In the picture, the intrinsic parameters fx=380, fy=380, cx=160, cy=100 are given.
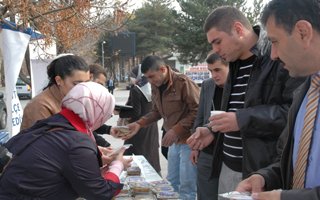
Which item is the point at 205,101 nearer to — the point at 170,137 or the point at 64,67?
the point at 170,137

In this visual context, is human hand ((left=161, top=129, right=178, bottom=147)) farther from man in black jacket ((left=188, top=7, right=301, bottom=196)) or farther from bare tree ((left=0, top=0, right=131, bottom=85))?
bare tree ((left=0, top=0, right=131, bottom=85))

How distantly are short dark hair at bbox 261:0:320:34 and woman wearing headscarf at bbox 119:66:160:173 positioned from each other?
334 cm

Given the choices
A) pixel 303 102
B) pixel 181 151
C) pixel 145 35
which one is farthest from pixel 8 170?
pixel 145 35

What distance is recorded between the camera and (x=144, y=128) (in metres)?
4.52

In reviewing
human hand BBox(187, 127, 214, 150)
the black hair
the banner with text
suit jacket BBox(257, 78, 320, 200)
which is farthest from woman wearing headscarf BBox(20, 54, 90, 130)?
suit jacket BBox(257, 78, 320, 200)

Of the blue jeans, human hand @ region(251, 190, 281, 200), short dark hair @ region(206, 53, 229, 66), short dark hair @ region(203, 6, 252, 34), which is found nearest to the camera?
human hand @ region(251, 190, 281, 200)

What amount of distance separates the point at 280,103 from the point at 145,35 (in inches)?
1684

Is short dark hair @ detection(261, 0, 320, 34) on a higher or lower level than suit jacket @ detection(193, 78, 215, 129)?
higher

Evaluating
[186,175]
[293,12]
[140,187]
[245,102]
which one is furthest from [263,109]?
[186,175]

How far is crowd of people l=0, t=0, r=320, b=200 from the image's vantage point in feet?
4.02

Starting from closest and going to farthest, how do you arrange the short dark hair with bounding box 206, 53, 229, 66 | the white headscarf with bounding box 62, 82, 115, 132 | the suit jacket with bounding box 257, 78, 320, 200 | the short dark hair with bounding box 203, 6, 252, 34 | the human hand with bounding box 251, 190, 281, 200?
the human hand with bounding box 251, 190, 281, 200
the suit jacket with bounding box 257, 78, 320, 200
the white headscarf with bounding box 62, 82, 115, 132
the short dark hair with bounding box 203, 6, 252, 34
the short dark hair with bounding box 206, 53, 229, 66

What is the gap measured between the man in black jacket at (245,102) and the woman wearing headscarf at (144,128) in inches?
81.5

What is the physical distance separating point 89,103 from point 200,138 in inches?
37.8

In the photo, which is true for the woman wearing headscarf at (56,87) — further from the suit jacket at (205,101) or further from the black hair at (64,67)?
the suit jacket at (205,101)
